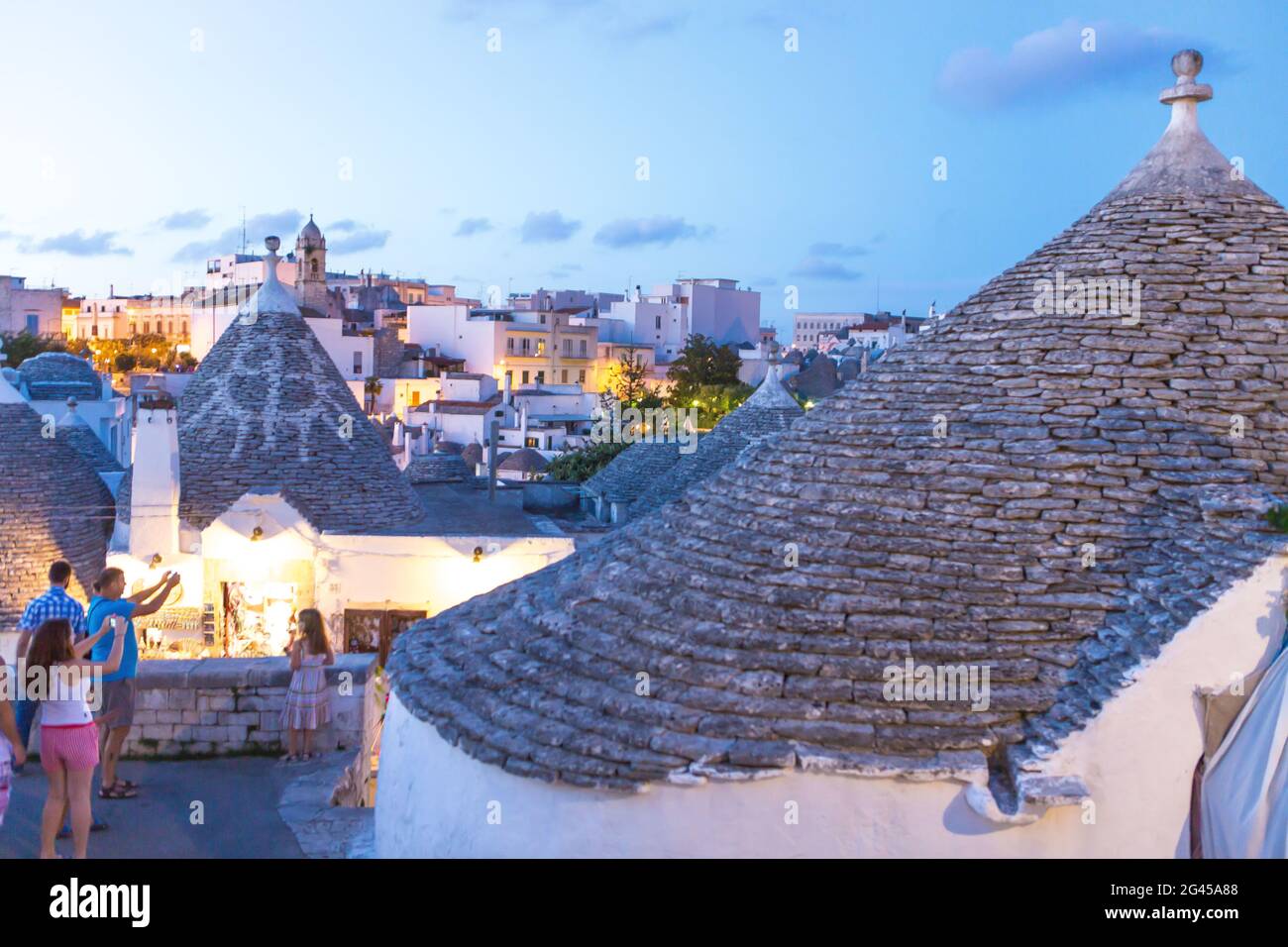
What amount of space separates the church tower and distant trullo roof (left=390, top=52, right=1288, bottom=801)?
57103 millimetres

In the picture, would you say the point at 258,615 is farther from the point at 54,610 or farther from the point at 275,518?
the point at 54,610

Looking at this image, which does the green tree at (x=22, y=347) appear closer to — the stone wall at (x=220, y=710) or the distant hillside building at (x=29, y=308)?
the distant hillside building at (x=29, y=308)

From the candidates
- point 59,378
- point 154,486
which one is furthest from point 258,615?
point 59,378

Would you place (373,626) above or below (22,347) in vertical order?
below

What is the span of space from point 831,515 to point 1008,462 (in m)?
0.99

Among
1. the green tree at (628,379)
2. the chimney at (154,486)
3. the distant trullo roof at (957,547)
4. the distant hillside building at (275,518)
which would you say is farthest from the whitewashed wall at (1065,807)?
the green tree at (628,379)

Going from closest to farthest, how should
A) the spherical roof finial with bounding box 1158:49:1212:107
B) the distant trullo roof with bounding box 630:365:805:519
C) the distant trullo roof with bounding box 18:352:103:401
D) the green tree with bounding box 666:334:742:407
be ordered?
the spherical roof finial with bounding box 1158:49:1212:107, the distant trullo roof with bounding box 630:365:805:519, the distant trullo roof with bounding box 18:352:103:401, the green tree with bounding box 666:334:742:407

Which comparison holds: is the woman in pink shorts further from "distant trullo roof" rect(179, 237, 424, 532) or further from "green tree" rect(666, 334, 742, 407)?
"green tree" rect(666, 334, 742, 407)

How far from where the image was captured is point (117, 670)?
7.41m

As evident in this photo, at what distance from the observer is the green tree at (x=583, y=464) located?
3469cm

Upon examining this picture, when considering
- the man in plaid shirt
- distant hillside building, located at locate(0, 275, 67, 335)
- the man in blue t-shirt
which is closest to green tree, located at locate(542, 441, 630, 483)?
the man in blue t-shirt

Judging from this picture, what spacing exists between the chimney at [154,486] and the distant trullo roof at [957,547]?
29.1 feet

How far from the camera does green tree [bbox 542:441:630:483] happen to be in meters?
34.7

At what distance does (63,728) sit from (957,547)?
4614mm
